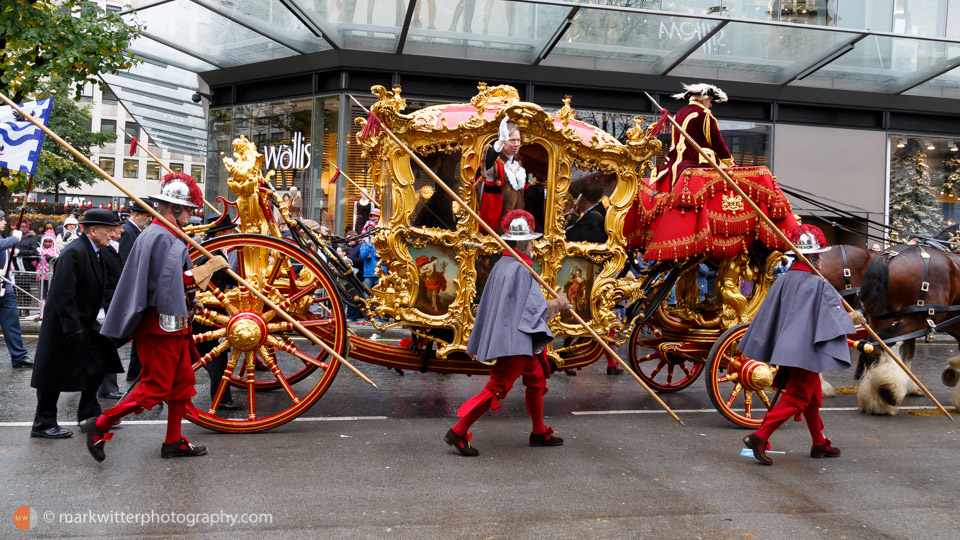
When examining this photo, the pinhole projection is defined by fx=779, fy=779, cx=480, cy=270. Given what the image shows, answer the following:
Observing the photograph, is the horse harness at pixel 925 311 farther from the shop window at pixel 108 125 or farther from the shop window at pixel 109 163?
the shop window at pixel 108 125

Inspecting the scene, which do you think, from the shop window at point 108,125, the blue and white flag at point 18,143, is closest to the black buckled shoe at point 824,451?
the blue and white flag at point 18,143

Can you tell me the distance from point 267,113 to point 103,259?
32.1 feet

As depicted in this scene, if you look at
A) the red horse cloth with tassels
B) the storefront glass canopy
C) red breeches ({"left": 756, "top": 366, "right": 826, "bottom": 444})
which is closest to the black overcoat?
the red horse cloth with tassels

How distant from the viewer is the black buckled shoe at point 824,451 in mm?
5852

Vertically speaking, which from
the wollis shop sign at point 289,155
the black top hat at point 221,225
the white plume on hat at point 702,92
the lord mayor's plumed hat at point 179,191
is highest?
the wollis shop sign at point 289,155

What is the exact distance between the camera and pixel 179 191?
5277 millimetres

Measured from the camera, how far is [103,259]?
6590 mm

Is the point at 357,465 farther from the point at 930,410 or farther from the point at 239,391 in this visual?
the point at 930,410

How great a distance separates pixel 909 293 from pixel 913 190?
10.6m

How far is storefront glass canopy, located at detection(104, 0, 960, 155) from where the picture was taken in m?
13.5

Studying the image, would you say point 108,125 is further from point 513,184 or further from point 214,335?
point 513,184

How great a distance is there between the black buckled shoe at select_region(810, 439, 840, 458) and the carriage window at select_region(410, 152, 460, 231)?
3.32 meters

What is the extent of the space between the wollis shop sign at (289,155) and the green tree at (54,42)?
4090mm

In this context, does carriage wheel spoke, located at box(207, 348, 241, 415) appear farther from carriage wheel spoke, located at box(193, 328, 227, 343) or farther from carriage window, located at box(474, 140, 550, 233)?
carriage window, located at box(474, 140, 550, 233)
